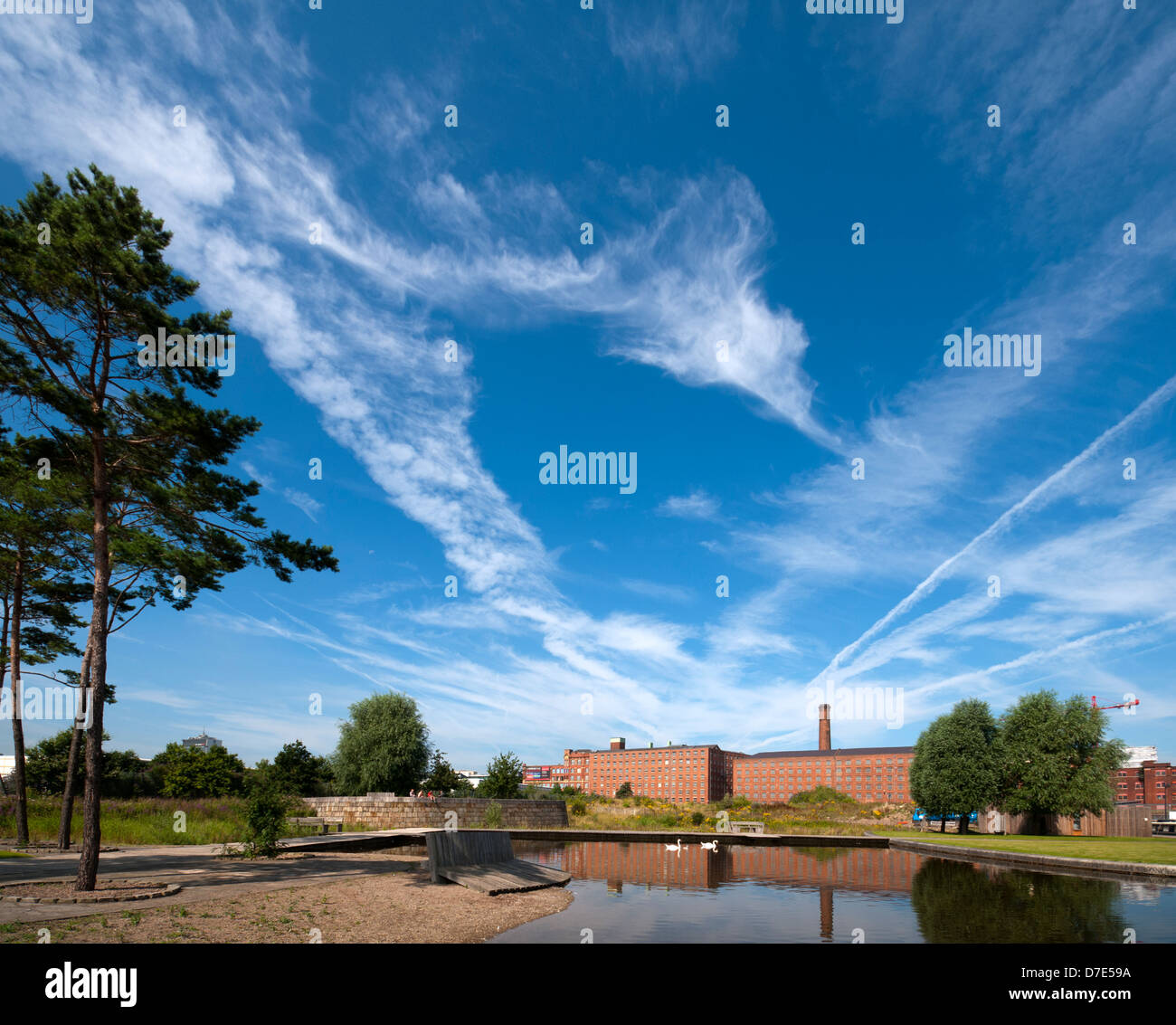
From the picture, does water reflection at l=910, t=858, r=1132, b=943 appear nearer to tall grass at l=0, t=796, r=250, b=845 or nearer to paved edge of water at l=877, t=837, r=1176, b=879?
paved edge of water at l=877, t=837, r=1176, b=879

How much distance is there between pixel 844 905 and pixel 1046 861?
12.1 metres

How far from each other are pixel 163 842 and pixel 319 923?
16.6 m

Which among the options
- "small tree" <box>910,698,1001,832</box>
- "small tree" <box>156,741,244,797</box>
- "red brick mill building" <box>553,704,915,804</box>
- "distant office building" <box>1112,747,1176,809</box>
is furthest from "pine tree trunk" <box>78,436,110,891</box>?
"red brick mill building" <box>553,704,915,804</box>

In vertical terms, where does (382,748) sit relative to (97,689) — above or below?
below

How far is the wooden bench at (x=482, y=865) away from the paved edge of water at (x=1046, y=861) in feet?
50.6

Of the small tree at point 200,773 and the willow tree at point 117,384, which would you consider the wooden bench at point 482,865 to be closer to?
the willow tree at point 117,384

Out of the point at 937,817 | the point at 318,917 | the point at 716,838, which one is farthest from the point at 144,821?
the point at 937,817

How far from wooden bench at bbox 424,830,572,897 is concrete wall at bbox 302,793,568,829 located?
16.8 m

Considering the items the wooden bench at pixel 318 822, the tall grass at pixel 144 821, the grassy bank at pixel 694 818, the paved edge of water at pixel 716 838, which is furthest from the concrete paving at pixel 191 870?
the grassy bank at pixel 694 818

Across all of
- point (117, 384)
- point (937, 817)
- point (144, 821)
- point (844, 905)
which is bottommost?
point (937, 817)

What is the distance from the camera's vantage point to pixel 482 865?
18.8 metres

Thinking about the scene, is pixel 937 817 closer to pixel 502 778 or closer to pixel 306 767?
pixel 502 778

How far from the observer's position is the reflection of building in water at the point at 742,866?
63.5 ft

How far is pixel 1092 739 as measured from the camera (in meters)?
39.6
